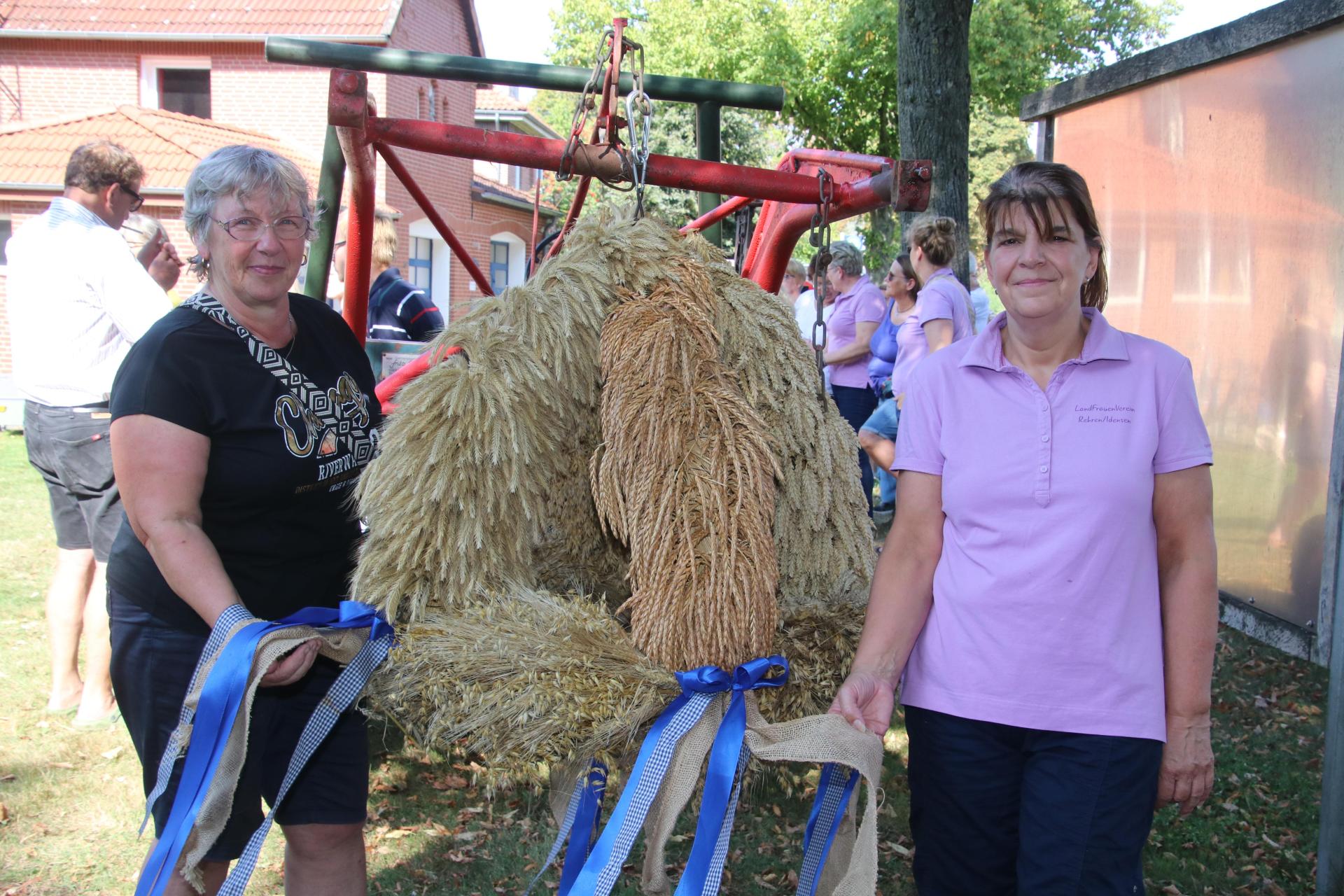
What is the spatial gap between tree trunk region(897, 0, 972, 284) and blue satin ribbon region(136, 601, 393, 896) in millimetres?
5064

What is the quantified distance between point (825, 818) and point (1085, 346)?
896 millimetres

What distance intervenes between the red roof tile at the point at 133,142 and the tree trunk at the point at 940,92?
1108cm

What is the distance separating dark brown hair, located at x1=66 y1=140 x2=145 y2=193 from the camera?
343 centimetres

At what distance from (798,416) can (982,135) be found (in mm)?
40108

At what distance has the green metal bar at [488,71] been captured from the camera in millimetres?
2617

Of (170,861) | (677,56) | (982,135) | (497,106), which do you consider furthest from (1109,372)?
(982,135)

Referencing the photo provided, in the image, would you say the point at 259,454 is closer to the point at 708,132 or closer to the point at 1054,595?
the point at 1054,595

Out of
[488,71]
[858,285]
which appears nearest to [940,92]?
[858,285]

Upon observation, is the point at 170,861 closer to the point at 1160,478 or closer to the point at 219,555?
the point at 219,555

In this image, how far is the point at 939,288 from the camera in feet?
15.8

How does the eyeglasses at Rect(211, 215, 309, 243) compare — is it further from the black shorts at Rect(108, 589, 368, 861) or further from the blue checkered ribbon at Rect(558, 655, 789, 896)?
the blue checkered ribbon at Rect(558, 655, 789, 896)

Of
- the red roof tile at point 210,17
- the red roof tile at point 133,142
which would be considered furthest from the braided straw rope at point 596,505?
the red roof tile at point 210,17

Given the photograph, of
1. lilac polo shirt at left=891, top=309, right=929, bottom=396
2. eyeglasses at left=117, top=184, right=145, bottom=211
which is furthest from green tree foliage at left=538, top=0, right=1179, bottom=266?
eyeglasses at left=117, top=184, right=145, bottom=211

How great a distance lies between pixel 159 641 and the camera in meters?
1.89
